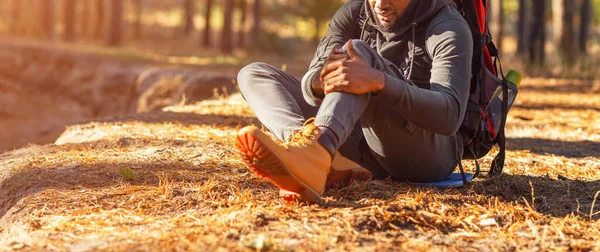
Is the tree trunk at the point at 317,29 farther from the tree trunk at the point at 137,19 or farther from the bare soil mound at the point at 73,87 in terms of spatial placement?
the bare soil mound at the point at 73,87

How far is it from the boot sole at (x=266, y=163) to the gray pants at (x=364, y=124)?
0.32 m

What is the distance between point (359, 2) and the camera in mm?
4664

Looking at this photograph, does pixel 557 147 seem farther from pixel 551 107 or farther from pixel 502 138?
pixel 551 107

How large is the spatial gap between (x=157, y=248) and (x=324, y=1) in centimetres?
3530

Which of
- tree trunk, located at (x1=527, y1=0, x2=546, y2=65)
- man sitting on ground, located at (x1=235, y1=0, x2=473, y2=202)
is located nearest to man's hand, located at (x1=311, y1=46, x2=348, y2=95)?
man sitting on ground, located at (x1=235, y1=0, x2=473, y2=202)

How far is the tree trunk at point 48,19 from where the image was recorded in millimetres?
24125

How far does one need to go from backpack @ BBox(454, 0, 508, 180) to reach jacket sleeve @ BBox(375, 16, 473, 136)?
306 millimetres

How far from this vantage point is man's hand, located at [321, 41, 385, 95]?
3.83 metres

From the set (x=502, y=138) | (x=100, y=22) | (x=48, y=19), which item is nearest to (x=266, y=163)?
(x=502, y=138)

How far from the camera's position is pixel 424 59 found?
443cm

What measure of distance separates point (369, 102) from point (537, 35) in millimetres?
13355

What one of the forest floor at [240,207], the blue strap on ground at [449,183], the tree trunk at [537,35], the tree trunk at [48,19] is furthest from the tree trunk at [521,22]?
the blue strap on ground at [449,183]

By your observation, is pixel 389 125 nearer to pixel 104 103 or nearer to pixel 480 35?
pixel 480 35

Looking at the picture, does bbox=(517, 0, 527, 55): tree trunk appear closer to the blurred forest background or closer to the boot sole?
the blurred forest background
